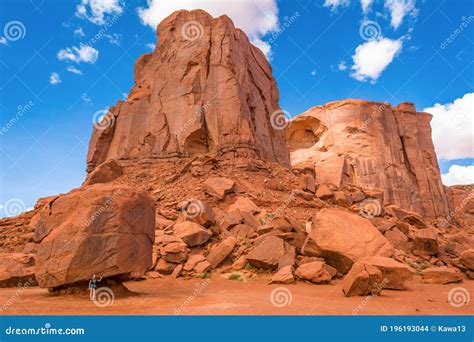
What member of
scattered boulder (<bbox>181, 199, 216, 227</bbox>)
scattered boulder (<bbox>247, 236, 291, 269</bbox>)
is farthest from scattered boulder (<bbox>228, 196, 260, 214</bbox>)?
scattered boulder (<bbox>247, 236, 291, 269</bbox>)

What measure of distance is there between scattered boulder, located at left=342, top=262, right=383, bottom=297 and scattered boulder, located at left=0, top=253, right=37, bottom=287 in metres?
7.95

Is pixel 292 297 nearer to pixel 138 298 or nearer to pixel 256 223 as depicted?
pixel 138 298

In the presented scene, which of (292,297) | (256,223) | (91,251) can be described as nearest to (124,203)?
(91,251)

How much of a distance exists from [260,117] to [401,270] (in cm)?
1582

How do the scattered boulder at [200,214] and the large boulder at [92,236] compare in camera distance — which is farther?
the scattered boulder at [200,214]

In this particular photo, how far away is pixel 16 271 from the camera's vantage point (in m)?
9.14

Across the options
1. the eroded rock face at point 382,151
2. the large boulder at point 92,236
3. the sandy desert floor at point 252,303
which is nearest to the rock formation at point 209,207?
the large boulder at point 92,236

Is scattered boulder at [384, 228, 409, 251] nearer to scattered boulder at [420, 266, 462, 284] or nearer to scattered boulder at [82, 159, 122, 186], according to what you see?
scattered boulder at [420, 266, 462, 284]

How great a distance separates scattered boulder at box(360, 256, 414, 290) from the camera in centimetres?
786

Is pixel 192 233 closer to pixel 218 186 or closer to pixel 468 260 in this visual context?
pixel 218 186

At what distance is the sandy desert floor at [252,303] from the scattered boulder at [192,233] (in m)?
3.15

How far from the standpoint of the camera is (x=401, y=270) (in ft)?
25.9

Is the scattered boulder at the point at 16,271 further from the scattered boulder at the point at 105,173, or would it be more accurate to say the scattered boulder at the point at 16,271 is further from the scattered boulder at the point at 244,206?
the scattered boulder at the point at 105,173

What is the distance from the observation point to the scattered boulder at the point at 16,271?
8.90 metres
